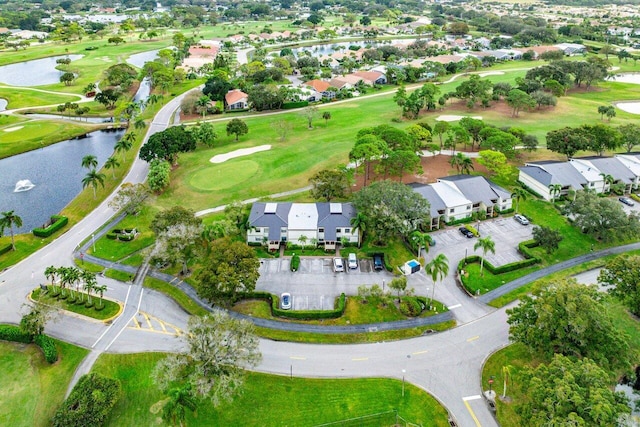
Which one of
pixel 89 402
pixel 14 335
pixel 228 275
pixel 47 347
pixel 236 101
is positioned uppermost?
pixel 236 101

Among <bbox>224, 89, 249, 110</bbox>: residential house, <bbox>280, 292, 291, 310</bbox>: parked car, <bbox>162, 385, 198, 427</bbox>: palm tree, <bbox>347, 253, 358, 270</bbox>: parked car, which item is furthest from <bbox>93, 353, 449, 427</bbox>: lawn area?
<bbox>224, 89, 249, 110</bbox>: residential house

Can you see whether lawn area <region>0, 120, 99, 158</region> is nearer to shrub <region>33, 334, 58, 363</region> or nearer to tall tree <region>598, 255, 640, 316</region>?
shrub <region>33, 334, 58, 363</region>

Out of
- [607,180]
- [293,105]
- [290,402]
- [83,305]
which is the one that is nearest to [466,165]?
[607,180]

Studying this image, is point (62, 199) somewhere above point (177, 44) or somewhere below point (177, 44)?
below

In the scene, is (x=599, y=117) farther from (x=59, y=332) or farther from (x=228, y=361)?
(x=59, y=332)

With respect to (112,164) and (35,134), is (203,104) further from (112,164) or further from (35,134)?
(112,164)

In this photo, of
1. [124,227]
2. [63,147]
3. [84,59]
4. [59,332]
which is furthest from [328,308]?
[84,59]
